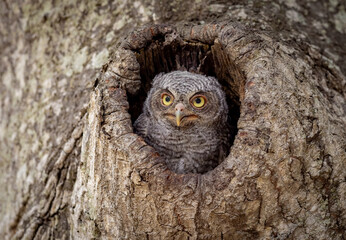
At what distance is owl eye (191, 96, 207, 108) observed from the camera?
121 inches

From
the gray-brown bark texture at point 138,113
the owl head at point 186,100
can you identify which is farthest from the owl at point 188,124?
the gray-brown bark texture at point 138,113

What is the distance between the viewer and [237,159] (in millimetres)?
2162

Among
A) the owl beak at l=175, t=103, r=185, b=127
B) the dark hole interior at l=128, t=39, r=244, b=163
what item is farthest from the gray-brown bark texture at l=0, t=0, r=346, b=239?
the owl beak at l=175, t=103, r=185, b=127

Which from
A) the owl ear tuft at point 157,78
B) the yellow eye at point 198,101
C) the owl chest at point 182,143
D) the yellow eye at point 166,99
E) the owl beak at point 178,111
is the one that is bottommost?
the owl chest at point 182,143

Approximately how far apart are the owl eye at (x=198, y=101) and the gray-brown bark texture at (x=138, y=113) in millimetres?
262

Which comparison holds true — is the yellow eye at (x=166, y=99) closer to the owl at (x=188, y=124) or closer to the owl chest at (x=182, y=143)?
the owl at (x=188, y=124)

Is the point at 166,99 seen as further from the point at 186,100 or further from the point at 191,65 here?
the point at 191,65

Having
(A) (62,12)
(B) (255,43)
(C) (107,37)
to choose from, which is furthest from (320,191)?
(A) (62,12)

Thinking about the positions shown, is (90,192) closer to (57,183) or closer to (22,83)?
(57,183)

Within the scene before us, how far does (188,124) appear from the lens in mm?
3092

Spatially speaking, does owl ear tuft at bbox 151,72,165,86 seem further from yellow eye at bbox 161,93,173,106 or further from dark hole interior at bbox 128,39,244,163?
yellow eye at bbox 161,93,173,106

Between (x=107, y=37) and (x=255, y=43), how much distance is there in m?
1.14

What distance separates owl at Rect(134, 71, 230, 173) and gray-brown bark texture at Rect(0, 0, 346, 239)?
0.55 ft

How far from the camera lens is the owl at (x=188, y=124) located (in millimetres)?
3033
